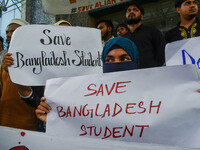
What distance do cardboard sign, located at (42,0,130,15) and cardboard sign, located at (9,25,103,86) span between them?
2130 mm

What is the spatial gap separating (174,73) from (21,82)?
3.62 ft

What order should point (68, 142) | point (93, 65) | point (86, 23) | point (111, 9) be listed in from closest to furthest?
1. point (68, 142)
2. point (93, 65)
3. point (111, 9)
4. point (86, 23)

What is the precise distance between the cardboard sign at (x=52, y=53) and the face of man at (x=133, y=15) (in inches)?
36.4

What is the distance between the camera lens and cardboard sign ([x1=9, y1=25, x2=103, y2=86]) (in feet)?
5.20

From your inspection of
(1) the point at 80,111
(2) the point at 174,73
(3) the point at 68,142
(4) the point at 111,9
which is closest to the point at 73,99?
(1) the point at 80,111

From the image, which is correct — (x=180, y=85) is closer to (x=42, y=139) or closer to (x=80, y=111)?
(x=80, y=111)

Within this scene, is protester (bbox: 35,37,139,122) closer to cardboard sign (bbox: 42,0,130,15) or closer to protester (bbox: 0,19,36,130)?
protester (bbox: 0,19,36,130)

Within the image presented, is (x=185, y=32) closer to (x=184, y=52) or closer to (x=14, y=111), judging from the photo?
(x=184, y=52)

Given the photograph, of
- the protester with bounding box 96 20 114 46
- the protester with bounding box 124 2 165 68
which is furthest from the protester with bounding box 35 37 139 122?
the protester with bounding box 96 20 114 46

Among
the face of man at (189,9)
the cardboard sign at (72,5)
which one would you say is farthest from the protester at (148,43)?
the cardboard sign at (72,5)

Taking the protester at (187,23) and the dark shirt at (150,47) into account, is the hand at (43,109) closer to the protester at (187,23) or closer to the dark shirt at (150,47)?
the dark shirt at (150,47)

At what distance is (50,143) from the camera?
1.02 m

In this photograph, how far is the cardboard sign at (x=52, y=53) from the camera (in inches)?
62.4

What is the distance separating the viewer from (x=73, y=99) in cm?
111
